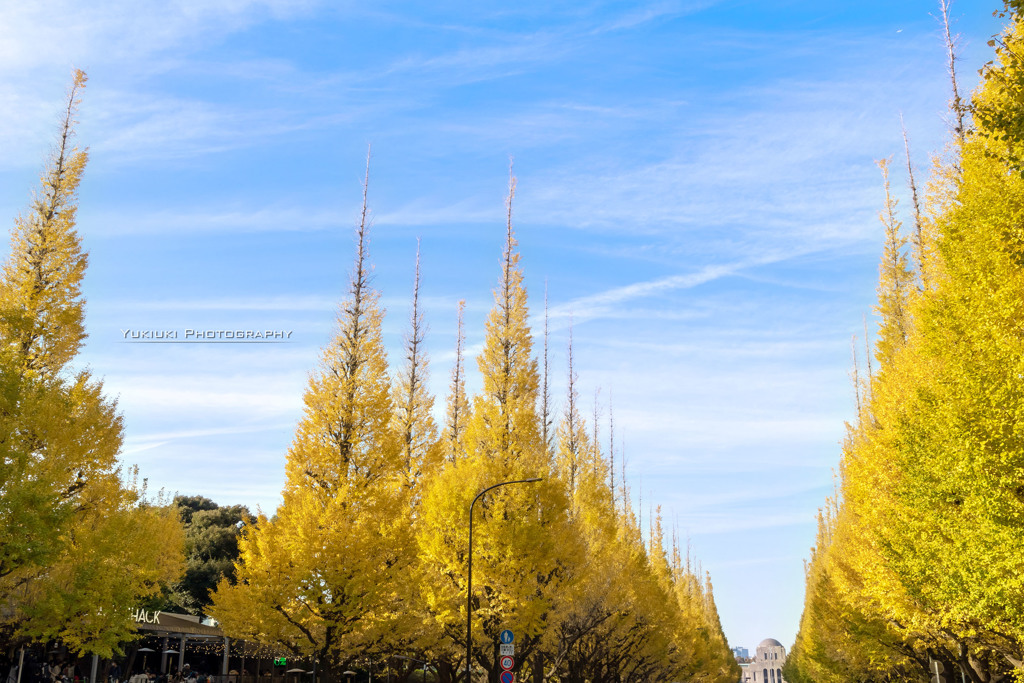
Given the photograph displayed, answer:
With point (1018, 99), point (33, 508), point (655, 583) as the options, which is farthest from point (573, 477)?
point (1018, 99)

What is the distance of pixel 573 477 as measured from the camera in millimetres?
42062

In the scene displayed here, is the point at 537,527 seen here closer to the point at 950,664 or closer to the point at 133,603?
the point at 133,603

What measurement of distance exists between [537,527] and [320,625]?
748 cm

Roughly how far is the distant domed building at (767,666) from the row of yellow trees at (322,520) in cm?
17832

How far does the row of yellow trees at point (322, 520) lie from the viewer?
2172 centimetres

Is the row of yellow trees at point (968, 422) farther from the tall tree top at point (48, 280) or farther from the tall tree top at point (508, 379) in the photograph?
the tall tree top at point (48, 280)

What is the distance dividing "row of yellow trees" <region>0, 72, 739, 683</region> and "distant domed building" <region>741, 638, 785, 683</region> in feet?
585

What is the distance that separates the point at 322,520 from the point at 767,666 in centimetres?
19089

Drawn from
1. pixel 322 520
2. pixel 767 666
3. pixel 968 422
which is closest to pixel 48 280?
pixel 322 520

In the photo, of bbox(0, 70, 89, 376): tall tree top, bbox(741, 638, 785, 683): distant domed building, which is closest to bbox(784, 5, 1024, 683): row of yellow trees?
bbox(0, 70, 89, 376): tall tree top

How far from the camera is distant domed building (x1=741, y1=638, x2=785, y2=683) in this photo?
18662 cm

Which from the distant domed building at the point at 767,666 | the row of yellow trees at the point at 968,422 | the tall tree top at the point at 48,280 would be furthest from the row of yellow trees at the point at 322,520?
the distant domed building at the point at 767,666

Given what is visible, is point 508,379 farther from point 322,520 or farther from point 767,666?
point 767,666

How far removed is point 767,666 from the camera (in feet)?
621
